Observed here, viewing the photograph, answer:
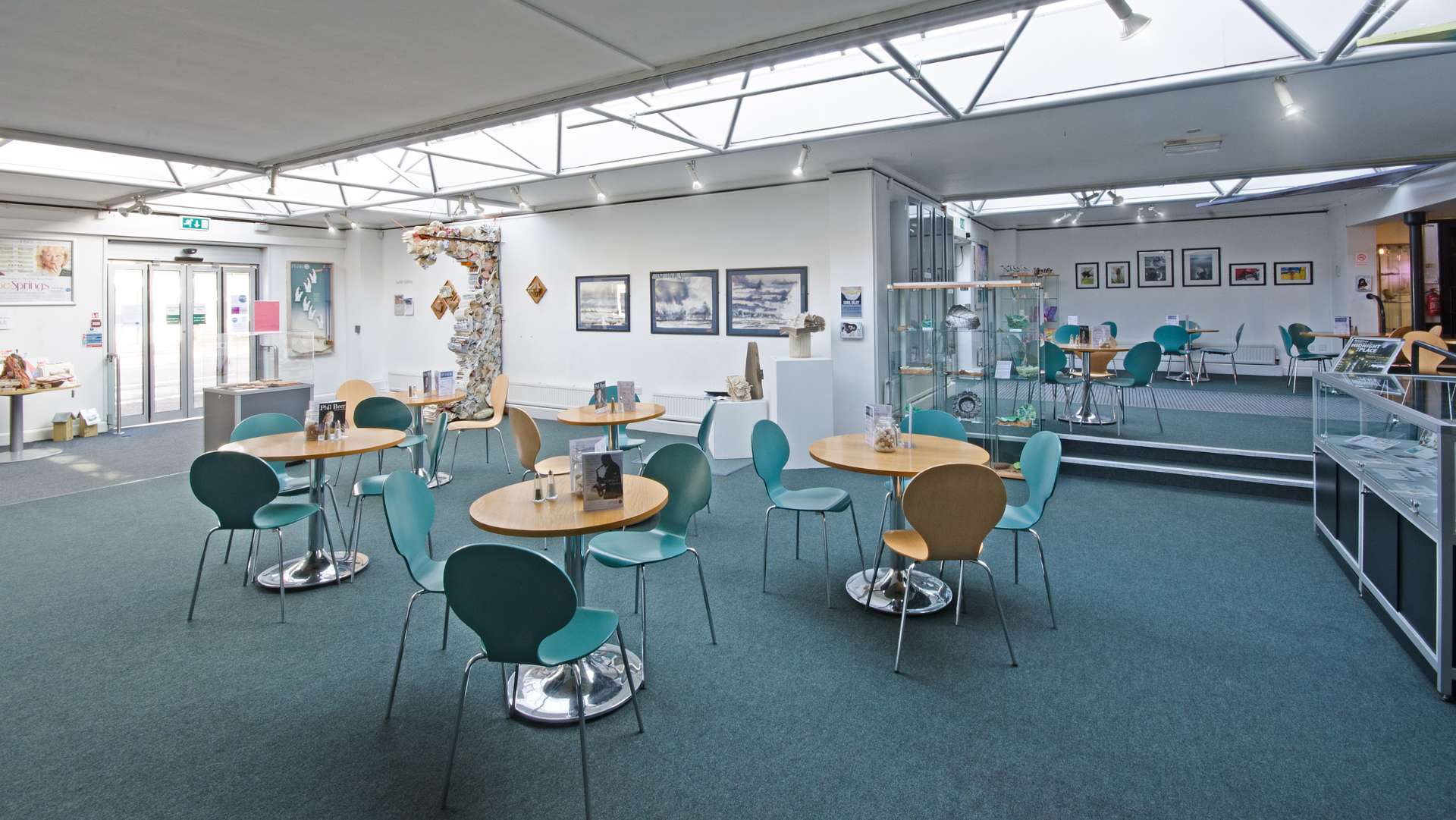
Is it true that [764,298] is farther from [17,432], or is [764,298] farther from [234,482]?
[17,432]

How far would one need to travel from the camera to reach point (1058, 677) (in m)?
3.24

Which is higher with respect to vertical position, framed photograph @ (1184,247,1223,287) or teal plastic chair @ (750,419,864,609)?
framed photograph @ (1184,247,1223,287)

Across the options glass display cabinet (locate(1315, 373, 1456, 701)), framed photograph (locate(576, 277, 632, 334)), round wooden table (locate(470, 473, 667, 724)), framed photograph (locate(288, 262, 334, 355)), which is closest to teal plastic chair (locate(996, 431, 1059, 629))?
glass display cabinet (locate(1315, 373, 1456, 701))

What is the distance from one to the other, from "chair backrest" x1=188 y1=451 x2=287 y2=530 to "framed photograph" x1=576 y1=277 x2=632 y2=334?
6.15m

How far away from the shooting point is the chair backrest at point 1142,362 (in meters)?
8.29

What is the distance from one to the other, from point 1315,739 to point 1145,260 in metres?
13.1

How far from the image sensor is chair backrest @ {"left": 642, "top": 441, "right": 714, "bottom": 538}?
3775 millimetres

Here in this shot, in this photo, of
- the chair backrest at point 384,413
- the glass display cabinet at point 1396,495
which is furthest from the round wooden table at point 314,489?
the glass display cabinet at point 1396,495

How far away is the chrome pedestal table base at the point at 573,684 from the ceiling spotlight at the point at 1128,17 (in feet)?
11.2

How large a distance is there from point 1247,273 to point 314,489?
48.9 ft

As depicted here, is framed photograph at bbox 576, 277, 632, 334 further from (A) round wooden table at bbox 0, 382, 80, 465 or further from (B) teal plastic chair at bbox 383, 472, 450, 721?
(B) teal plastic chair at bbox 383, 472, 450, 721

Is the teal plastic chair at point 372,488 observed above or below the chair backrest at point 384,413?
below

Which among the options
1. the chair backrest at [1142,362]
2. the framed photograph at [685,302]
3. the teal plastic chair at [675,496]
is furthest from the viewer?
the framed photograph at [685,302]

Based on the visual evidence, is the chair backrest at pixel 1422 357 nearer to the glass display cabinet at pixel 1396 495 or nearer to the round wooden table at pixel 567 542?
the glass display cabinet at pixel 1396 495
